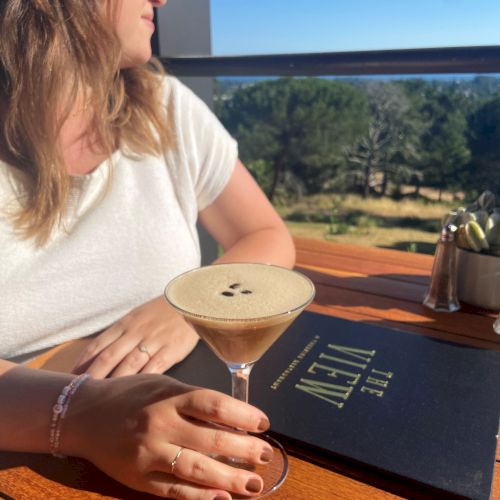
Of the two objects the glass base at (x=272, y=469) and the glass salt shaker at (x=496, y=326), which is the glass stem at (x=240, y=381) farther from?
the glass salt shaker at (x=496, y=326)

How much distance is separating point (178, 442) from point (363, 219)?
8742 mm

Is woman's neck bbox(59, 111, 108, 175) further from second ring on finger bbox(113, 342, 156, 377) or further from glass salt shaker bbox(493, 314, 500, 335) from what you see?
glass salt shaker bbox(493, 314, 500, 335)

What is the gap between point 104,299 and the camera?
3.87 ft

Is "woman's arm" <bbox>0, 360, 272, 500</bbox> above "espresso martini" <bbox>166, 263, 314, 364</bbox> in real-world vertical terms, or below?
below

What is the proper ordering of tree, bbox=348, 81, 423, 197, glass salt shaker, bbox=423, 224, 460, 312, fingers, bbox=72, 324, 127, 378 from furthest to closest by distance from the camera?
tree, bbox=348, 81, 423, 197
glass salt shaker, bbox=423, 224, 460, 312
fingers, bbox=72, 324, 127, 378

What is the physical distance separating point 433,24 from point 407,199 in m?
5.20

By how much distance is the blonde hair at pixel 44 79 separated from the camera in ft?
3.54

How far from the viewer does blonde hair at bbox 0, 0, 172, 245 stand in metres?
1.08

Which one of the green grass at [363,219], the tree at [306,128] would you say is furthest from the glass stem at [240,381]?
the green grass at [363,219]

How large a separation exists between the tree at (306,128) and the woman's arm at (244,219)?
677 centimetres

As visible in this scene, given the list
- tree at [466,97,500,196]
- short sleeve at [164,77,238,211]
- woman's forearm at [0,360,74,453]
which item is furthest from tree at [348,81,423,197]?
woman's forearm at [0,360,74,453]

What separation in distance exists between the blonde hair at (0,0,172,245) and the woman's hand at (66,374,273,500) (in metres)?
0.60

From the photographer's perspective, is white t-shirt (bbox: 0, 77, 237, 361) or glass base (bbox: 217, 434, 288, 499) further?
white t-shirt (bbox: 0, 77, 237, 361)

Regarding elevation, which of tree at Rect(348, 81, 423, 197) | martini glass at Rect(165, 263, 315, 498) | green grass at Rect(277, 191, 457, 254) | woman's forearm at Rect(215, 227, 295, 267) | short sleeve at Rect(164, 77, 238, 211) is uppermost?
short sleeve at Rect(164, 77, 238, 211)
